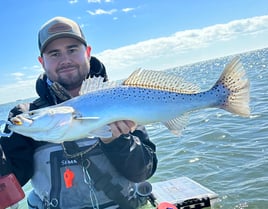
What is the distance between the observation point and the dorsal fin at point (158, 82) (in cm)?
385

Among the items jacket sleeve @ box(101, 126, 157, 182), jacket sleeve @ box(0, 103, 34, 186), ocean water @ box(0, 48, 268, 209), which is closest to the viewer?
jacket sleeve @ box(101, 126, 157, 182)

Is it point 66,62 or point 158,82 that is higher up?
point 66,62

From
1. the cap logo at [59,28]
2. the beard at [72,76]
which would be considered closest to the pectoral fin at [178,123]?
the beard at [72,76]

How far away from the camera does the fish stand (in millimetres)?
3336

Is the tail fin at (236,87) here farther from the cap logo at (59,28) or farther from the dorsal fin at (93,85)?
the cap logo at (59,28)

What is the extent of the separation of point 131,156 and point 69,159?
865 millimetres

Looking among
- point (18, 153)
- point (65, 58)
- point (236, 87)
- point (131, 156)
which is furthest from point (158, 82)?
point (18, 153)

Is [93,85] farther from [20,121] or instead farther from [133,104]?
[20,121]

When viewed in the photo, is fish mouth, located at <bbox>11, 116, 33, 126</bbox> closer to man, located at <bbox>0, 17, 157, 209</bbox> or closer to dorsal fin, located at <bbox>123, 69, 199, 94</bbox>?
dorsal fin, located at <bbox>123, 69, 199, 94</bbox>

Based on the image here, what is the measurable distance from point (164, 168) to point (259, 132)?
306 centimetres

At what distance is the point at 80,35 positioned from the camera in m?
5.03

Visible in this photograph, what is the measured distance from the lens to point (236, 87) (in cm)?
402

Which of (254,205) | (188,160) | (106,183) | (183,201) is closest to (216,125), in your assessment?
(188,160)

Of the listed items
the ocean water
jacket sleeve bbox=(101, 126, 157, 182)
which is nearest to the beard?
jacket sleeve bbox=(101, 126, 157, 182)
